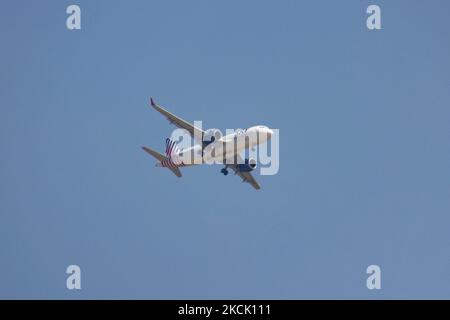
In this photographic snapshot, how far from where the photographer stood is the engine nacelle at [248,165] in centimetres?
11644

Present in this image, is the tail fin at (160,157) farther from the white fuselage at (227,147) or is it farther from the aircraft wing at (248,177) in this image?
the aircraft wing at (248,177)

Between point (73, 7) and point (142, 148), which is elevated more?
point (73, 7)

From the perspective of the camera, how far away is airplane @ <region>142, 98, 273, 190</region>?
105781 millimetres

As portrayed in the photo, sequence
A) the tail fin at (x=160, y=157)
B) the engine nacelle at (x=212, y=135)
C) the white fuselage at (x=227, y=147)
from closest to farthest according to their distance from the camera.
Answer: the white fuselage at (x=227, y=147) < the engine nacelle at (x=212, y=135) < the tail fin at (x=160, y=157)

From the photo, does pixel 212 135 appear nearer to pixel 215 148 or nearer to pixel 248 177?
pixel 215 148

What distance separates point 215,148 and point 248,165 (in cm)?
973

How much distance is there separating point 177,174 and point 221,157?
9793 millimetres

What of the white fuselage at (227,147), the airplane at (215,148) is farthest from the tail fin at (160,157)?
the white fuselage at (227,147)

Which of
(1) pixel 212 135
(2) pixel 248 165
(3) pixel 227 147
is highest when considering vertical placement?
(1) pixel 212 135

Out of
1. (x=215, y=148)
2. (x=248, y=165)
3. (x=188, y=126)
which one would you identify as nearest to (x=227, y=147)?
(x=215, y=148)

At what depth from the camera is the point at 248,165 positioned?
116562 mm
